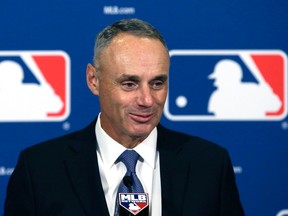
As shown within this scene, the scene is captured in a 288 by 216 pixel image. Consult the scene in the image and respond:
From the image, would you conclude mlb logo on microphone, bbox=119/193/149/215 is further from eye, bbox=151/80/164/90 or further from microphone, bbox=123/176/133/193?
eye, bbox=151/80/164/90

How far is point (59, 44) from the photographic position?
2088 millimetres

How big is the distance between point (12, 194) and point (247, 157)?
0.88m

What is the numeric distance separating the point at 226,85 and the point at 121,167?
700 mm

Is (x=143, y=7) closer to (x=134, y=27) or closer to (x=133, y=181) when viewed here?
(x=134, y=27)

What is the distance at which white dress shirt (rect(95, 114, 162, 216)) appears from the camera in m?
1.48

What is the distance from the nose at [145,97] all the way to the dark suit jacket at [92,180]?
0.16 meters

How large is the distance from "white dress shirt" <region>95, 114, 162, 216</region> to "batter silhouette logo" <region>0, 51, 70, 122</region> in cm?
56

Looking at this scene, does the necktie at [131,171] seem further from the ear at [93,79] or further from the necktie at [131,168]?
the ear at [93,79]

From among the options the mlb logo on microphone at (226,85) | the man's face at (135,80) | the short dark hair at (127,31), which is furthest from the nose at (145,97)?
the mlb logo on microphone at (226,85)

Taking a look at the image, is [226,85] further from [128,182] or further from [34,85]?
[128,182]

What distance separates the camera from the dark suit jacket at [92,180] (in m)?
1.45

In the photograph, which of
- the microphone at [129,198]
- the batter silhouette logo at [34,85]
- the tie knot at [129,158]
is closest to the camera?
the microphone at [129,198]

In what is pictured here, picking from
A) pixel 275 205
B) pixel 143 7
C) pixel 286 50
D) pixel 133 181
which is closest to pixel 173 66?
pixel 143 7

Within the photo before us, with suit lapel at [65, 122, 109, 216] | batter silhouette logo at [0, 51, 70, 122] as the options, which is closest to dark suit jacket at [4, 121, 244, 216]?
suit lapel at [65, 122, 109, 216]
